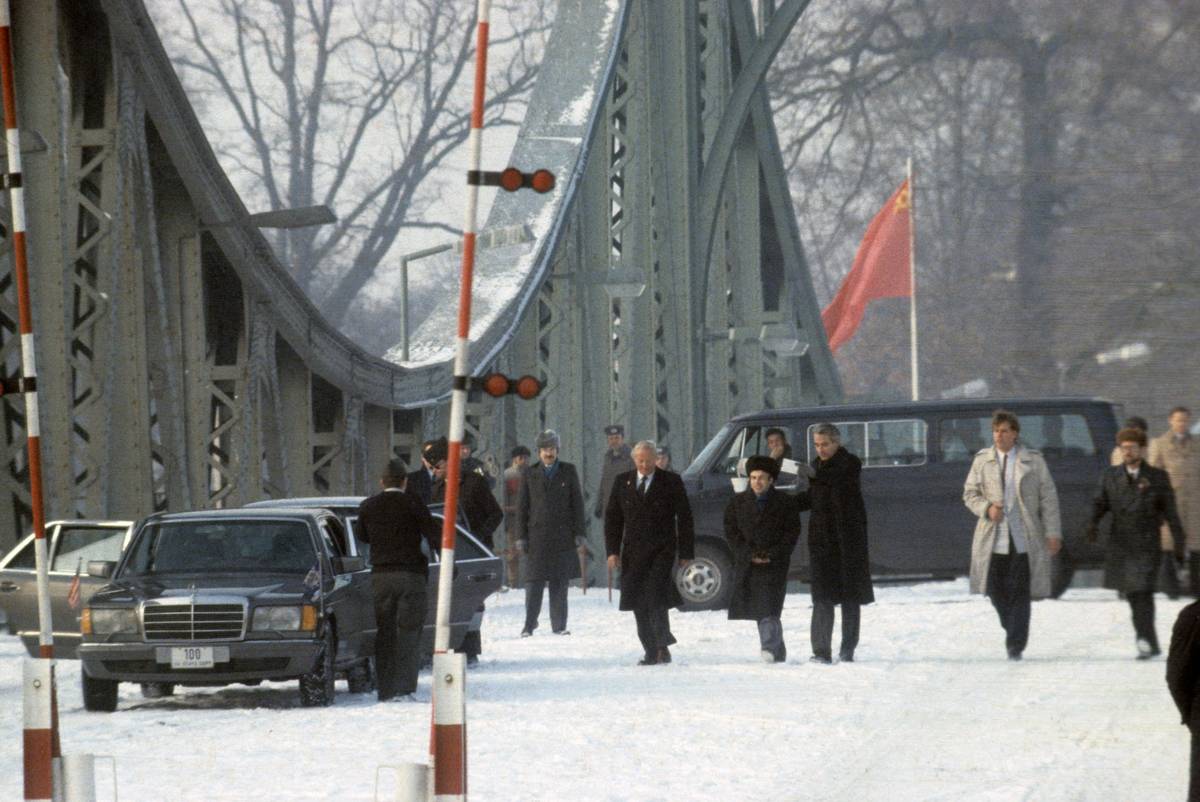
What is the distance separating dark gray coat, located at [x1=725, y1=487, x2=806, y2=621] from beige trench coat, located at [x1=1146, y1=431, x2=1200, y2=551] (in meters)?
2.27

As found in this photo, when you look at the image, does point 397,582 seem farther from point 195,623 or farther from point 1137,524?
point 1137,524

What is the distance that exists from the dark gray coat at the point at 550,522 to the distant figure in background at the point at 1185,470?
4.48 m

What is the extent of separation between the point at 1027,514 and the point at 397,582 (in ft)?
13.2

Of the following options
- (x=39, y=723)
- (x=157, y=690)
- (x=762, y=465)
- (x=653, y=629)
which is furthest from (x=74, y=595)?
(x=39, y=723)

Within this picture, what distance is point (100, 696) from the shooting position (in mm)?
11688

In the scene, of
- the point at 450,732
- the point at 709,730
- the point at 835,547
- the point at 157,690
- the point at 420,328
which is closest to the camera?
the point at 450,732

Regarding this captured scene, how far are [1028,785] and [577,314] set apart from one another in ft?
70.6

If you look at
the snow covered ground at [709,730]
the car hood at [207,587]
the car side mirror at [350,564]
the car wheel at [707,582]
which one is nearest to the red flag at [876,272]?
the car wheel at [707,582]

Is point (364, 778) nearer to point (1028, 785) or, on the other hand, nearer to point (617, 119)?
point (1028, 785)

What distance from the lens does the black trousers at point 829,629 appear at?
1381 centimetres

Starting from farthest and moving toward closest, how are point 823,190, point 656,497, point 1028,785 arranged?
point 823,190 < point 656,497 < point 1028,785

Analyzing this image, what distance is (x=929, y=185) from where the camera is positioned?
5616cm

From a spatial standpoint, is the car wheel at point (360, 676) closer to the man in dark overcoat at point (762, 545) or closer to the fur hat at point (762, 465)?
the man in dark overcoat at point (762, 545)

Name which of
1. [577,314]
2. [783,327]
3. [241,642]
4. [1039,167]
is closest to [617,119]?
[577,314]
